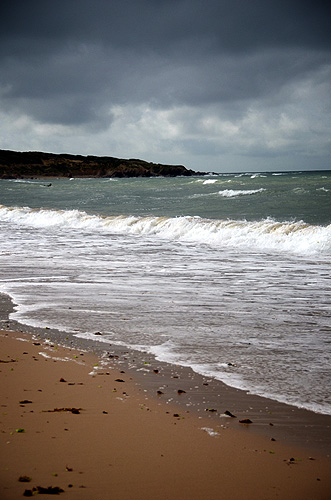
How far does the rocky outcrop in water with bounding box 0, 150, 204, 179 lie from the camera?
164m

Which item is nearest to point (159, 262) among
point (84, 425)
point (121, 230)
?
point (84, 425)

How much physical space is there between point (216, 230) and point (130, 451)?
1769cm

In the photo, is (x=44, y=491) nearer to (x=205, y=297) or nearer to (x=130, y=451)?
(x=130, y=451)

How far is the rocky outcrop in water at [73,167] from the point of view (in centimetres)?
16438

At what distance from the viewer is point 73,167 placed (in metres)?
172

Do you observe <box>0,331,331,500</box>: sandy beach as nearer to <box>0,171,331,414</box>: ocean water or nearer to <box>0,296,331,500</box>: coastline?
<box>0,296,331,500</box>: coastline

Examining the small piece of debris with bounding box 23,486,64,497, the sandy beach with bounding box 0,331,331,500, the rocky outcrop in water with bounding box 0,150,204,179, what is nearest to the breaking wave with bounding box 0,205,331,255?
the sandy beach with bounding box 0,331,331,500

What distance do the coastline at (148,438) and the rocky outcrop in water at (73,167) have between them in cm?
15791

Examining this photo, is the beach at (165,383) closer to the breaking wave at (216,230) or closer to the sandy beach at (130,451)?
the sandy beach at (130,451)

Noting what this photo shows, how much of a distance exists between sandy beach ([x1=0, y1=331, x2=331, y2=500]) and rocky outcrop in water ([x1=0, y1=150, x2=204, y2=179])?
158 meters

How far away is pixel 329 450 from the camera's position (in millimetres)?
3547

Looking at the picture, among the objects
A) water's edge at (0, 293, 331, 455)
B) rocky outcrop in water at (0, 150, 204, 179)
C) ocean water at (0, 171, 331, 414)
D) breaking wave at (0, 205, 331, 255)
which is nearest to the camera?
water's edge at (0, 293, 331, 455)

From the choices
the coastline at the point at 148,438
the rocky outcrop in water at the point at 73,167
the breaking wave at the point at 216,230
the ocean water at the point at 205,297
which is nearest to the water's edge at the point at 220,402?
the coastline at the point at 148,438

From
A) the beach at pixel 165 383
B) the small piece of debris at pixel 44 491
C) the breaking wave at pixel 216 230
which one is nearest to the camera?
the small piece of debris at pixel 44 491
